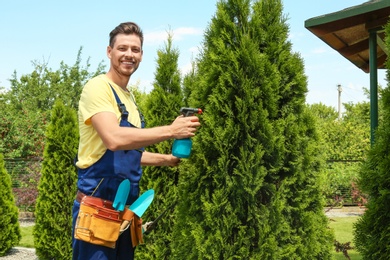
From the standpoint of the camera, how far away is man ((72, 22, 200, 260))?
3064 millimetres

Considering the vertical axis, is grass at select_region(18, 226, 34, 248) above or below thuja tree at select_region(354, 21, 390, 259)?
below

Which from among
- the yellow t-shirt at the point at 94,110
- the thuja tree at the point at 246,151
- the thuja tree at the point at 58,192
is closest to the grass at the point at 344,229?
the thuja tree at the point at 58,192

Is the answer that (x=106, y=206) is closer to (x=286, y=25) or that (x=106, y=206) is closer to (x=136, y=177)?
(x=136, y=177)

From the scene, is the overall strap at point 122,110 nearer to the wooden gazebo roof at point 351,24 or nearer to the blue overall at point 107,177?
the blue overall at point 107,177

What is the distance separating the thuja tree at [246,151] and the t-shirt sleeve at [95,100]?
854 millimetres

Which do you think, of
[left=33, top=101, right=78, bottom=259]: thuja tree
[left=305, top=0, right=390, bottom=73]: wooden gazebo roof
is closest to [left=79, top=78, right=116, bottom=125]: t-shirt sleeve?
[left=305, top=0, right=390, bottom=73]: wooden gazebo roof

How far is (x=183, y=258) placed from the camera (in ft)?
12.9

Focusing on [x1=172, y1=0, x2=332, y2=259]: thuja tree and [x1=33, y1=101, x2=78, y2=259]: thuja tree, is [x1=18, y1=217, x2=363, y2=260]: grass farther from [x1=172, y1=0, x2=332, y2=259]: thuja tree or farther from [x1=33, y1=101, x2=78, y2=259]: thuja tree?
[x1=172, y1=0, x2=332, y2=259]: thuja tree

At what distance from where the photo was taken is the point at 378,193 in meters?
3.21

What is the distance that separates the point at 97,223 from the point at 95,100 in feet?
2.64

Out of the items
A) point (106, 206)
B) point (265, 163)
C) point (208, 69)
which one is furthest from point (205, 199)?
point (208, 69)

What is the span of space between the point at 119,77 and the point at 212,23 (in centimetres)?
102

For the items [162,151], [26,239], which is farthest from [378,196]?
[26,239]

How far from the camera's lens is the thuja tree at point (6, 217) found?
9328mm
